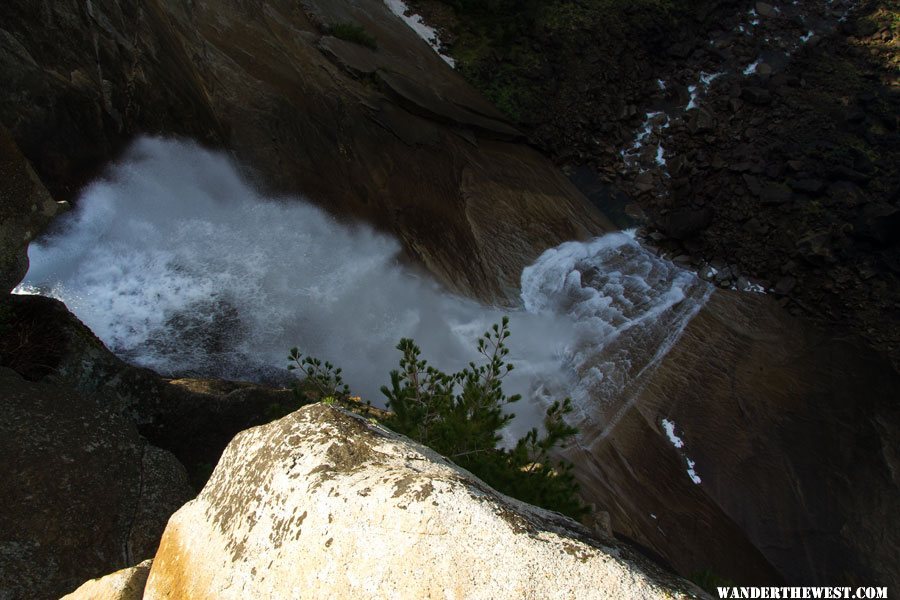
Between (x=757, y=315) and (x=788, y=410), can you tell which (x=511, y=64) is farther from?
(x=788, y=410)

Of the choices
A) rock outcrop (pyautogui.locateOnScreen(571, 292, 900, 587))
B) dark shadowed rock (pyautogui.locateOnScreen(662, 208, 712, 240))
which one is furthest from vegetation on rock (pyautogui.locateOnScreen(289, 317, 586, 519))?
dark shadowed rock (pyautogui.locateOnScreen(662, 208, 712, 240))

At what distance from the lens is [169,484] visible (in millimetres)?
5586

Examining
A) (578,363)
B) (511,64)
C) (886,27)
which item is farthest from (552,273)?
(886,27)

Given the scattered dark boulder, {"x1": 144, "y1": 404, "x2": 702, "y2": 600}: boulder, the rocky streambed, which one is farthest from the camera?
the scattered dark boulder

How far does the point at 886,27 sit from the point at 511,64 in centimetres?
1366

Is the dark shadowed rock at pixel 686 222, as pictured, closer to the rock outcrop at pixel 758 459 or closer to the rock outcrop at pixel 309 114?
the rock outcrop at pixel 309 114

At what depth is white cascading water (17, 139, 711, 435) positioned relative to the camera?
927 cm

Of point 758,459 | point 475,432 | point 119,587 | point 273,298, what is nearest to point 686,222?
point 758,459

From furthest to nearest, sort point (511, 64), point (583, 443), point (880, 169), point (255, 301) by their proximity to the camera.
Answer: point (511, 64) → point (880, 169) → point (583, 443) → point (255, 301)

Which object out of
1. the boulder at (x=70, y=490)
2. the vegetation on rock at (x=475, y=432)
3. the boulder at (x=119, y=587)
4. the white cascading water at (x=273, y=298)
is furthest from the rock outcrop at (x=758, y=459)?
the boulder at (x=119, y=587)

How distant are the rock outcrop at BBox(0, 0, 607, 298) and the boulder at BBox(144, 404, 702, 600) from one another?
7.81 meters

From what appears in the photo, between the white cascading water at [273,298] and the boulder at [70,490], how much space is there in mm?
3212

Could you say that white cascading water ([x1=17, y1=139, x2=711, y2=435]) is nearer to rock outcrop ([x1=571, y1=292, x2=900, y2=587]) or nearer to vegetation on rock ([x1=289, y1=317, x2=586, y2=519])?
rock outcrop ([x1=571, y1=292, x2=900, y2=587])

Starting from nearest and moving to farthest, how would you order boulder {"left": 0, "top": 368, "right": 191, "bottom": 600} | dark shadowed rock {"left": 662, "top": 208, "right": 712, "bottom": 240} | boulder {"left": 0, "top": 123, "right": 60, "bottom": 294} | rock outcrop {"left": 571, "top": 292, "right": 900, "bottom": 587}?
boulder {"left": 0, "top": 368, "right": 191, "bottom": 600}
boulder {"left": 0, "top": 123, "right": 60, "bottom": 294}
rock outcrop {"left": 571, "top": 292, "right": 900, "bottom": 587}
dark shadowed rock {"left": 662, "top": 208, "right": 712, "bottom": 240}
